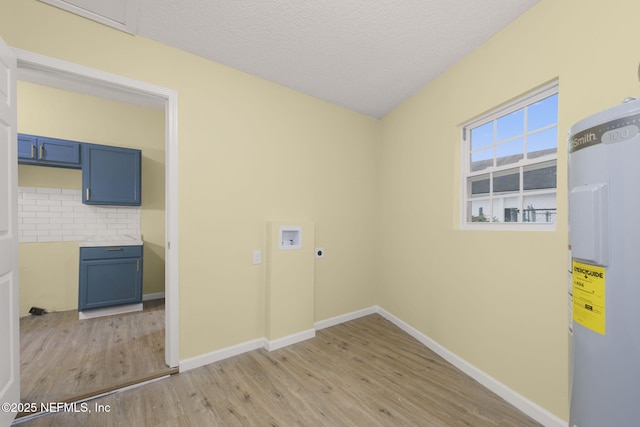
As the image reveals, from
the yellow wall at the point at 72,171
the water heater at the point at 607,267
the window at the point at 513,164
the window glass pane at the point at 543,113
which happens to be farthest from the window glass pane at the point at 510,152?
the yellow wall at the point at 72,171

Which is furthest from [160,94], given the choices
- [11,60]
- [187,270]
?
[187,270]

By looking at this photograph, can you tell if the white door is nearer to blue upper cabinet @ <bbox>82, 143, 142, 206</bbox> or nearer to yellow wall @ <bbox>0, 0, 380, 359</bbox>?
yellow wall @ <bbox>0, 0, 380, 359</bbox>

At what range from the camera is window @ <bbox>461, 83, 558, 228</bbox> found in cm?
176

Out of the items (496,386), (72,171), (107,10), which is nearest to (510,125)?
(496,386)

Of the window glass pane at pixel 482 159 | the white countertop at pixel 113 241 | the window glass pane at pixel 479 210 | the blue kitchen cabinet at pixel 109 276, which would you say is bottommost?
the blue kitchen cabinet at pixel 109 276

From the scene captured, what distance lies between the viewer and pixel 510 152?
2049mm

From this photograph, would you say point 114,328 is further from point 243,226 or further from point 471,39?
point 471,39

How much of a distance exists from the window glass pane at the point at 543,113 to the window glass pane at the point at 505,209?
20.8 inches

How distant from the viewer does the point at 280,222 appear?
2.66 meters

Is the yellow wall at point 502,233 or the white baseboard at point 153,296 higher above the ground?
the yellow wall at point 502,233

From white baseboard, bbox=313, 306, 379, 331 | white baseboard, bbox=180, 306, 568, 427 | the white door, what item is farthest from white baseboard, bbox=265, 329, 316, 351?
the white door

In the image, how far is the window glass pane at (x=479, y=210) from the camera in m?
2.24

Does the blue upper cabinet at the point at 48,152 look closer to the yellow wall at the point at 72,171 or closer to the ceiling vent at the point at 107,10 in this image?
the yellow wall at the point at 72,171

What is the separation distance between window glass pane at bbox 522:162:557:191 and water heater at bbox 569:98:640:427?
1015 millimetres
